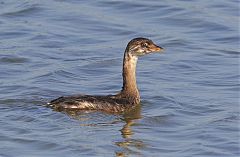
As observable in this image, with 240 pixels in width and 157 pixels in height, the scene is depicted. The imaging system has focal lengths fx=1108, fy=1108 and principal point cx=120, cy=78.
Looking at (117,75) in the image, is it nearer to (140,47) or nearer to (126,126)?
(140,47)

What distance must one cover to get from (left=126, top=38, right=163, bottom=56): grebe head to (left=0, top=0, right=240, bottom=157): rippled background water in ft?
2.41

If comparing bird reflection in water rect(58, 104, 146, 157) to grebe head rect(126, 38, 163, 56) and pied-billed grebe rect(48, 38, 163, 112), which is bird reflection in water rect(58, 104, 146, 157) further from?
grebe head rect(126, 38, 163, 56)

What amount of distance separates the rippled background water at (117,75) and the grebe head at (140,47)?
733 millimetres

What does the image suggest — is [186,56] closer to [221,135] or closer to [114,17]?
[114,17]

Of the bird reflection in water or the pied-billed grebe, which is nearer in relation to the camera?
the bird reflection in water

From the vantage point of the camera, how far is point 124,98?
1659 cm

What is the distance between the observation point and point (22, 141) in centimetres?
1421

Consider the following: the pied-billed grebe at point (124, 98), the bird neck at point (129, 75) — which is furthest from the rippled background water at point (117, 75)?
the bird neck at point (129, 75)

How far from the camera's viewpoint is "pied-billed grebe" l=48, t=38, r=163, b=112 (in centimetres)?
1573

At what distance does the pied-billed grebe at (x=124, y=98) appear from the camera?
15.7m

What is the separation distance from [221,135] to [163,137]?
31.6 inches

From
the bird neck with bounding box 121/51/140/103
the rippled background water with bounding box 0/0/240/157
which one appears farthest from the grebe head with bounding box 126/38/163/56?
the rippled background water with bounding box 0/0/240/157

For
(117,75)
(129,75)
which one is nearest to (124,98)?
(129,75)

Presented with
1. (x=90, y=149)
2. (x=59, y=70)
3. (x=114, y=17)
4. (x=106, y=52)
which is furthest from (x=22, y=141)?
(x=114, y=17)
